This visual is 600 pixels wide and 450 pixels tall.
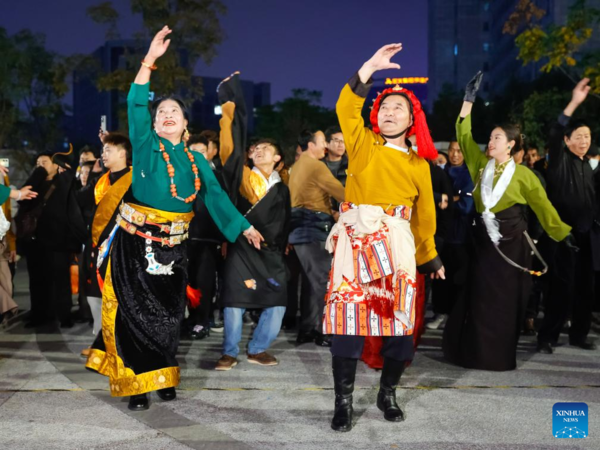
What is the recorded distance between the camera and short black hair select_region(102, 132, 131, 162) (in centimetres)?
582

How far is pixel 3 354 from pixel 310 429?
3.15m

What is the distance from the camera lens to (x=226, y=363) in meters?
5.77

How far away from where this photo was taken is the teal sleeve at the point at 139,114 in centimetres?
444

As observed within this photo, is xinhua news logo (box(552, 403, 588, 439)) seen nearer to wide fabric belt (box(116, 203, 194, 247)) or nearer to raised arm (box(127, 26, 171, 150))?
wide fabric belt (box(116, 203, 194, 247))

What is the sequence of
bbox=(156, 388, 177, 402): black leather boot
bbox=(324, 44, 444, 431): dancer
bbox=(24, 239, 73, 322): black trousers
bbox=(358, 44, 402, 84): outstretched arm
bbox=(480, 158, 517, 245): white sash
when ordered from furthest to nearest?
1. bbox=(24, 239, 73, 322): black trousers
2. bbox=(480, 158, 517, 245): white sash
3. bbox=(156, 388, 177, 402): black leather boot
4. bbox=(324, 44, 444, 431): dancer
5. bbox=(358, 44, 402, 84): outstretched arm

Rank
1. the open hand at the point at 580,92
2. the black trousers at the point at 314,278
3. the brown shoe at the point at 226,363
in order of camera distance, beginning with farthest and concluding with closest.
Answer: the black trousers at the point at 314,278 → the brown shoe at the point at 226,363 → the open hand at the point at 580,92

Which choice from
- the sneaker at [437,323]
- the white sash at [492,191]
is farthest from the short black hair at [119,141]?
the sneaker at [437,323]

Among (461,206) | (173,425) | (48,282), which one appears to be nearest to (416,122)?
(173,425)

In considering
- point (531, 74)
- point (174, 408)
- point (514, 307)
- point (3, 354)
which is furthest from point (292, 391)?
point (531, 74)

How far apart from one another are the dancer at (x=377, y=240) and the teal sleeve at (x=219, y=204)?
33.5 inches

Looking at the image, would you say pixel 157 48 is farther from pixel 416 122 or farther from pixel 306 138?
pixel 306 138

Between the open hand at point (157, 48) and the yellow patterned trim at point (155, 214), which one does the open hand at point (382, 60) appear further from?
the yellow patterned trim at point (155, 214)

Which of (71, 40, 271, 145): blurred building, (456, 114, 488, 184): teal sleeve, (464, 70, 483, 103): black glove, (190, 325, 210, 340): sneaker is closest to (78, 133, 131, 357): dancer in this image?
(190, 325, 210, 340): sneaker

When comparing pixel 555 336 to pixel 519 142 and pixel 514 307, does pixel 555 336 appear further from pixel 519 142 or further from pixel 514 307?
pixel 519 142
